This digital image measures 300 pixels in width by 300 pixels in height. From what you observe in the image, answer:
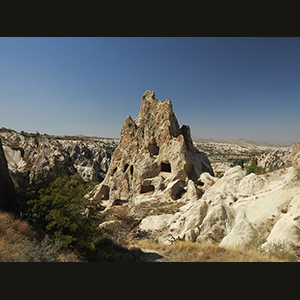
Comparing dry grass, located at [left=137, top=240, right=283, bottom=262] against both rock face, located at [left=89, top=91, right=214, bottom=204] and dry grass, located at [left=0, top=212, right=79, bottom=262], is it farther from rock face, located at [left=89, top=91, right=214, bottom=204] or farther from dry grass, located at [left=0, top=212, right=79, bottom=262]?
rock face, located at [left=89, top=91, right=214, bottom=204]

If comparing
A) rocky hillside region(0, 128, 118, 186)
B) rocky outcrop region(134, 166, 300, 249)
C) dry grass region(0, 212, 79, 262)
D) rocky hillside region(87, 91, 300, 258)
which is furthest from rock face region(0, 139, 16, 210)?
rocky hillside region(0, 128, 118, 186)

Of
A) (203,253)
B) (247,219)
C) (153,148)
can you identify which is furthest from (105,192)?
(247,219)

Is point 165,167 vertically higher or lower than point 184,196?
higher

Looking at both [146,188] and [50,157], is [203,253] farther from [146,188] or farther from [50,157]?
[50,157]

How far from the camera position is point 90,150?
67.7 m

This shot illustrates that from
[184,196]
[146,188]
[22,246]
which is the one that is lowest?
[146,188]

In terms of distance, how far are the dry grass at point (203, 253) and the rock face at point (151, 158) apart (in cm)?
990

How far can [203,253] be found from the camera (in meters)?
6.70

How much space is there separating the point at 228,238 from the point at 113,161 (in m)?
19.0

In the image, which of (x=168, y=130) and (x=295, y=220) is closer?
(x=295, y=220)

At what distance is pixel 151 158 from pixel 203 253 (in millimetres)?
15111

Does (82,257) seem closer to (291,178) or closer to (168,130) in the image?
(291,178)
